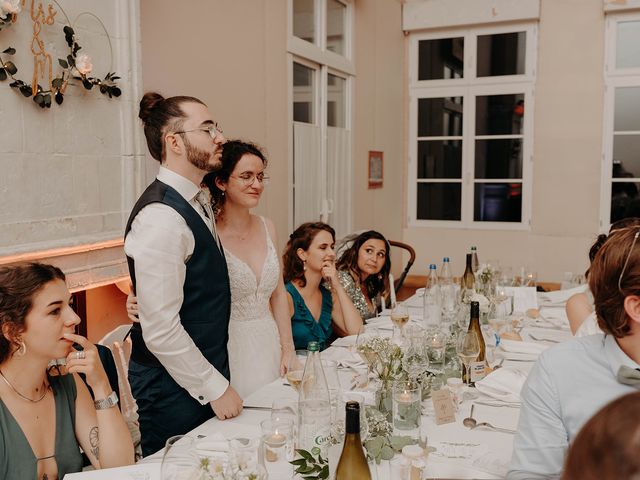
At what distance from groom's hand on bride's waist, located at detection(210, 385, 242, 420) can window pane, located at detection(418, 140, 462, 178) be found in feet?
19.6

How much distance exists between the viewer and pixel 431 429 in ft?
6.11

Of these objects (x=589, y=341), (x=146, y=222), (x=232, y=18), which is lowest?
(x=589, y=341)

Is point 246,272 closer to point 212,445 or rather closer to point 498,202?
point 212,445

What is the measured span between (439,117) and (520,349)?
5.29 meters

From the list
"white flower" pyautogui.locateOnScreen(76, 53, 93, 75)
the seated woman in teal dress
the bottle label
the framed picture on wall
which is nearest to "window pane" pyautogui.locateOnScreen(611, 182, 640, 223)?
the framed picture on wall

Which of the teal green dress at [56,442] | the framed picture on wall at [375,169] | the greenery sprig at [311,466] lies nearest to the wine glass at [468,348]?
the greenery sprig at [311,466]

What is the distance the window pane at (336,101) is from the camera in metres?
5.89

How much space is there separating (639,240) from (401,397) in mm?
724

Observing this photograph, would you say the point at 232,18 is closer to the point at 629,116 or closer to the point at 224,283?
the point at 224,283

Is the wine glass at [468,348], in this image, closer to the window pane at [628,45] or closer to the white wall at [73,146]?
the white wall at [73,146]

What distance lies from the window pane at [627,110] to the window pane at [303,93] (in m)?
3.42

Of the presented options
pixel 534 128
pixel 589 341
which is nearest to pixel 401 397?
pixel 589 341

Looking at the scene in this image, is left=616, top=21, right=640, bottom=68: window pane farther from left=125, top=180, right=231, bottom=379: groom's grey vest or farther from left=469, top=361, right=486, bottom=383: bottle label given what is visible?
left=125, top=180, right=231, bottom=379: groom's grey vest

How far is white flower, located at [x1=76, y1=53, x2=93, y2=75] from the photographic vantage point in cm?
278
